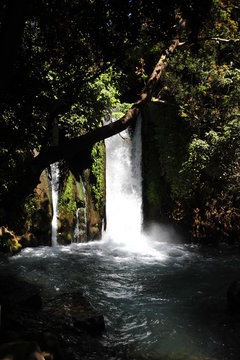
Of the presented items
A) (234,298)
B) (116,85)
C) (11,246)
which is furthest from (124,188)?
(234,298)

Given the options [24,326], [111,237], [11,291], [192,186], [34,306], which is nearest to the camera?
[24,326]

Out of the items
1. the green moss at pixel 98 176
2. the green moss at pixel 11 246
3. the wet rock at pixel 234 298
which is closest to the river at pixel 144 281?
the wet rock at pixel 234 298

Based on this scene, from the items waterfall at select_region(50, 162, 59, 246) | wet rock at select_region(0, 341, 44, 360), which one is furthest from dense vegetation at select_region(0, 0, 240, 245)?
wet rock at select_region(0, 341, 44, 360)

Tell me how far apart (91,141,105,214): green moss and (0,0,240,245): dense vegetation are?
0.35 ft

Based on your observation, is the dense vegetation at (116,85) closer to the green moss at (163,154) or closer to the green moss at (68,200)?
the green moss at (163,154)

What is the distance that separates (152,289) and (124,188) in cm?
938

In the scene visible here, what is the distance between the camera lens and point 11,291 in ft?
24.1

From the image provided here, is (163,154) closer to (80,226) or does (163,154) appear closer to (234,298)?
(80,226)

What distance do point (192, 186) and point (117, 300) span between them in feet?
27.4

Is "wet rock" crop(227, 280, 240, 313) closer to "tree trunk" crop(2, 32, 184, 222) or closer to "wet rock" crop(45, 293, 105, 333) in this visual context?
"wet rock" crop(45, 293, 105, 333)

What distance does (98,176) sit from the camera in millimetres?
15562

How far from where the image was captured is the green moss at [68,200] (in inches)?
532

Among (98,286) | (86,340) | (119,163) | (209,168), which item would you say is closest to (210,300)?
(98,286)

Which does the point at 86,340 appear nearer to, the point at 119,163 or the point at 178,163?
the point at 178,163
